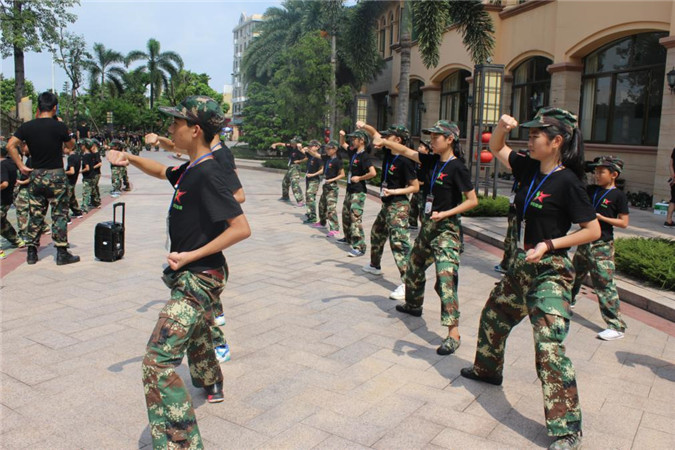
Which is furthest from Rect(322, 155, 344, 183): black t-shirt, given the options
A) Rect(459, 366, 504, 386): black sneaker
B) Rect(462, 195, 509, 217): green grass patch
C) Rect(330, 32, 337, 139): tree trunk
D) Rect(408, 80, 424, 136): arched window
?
Rect(408, 80, 424, 136): arched window

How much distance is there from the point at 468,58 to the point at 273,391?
76.1 feet

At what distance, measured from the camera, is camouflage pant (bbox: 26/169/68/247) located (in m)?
7.52

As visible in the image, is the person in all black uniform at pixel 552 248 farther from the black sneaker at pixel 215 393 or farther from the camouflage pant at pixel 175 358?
the black sneaker at pixel 215 393

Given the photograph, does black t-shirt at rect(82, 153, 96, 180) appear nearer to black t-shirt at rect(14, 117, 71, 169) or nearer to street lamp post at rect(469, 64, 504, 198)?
black t-shirt at rect(14, 117, 71, 169)

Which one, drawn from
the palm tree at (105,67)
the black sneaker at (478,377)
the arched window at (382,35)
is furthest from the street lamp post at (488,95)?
the palm tree at (105,67)

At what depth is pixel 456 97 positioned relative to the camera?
1087 inches

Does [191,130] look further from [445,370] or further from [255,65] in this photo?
[255,65]

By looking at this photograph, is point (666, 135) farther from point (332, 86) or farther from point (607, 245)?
point (332, 86)

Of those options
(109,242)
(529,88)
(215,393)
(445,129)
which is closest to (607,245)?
(445,129)

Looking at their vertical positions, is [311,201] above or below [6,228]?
above

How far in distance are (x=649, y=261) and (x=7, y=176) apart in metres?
9.01

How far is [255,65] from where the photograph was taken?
143 ft

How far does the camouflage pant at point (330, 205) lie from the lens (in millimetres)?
11039

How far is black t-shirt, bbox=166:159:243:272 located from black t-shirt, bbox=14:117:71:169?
201 inches
